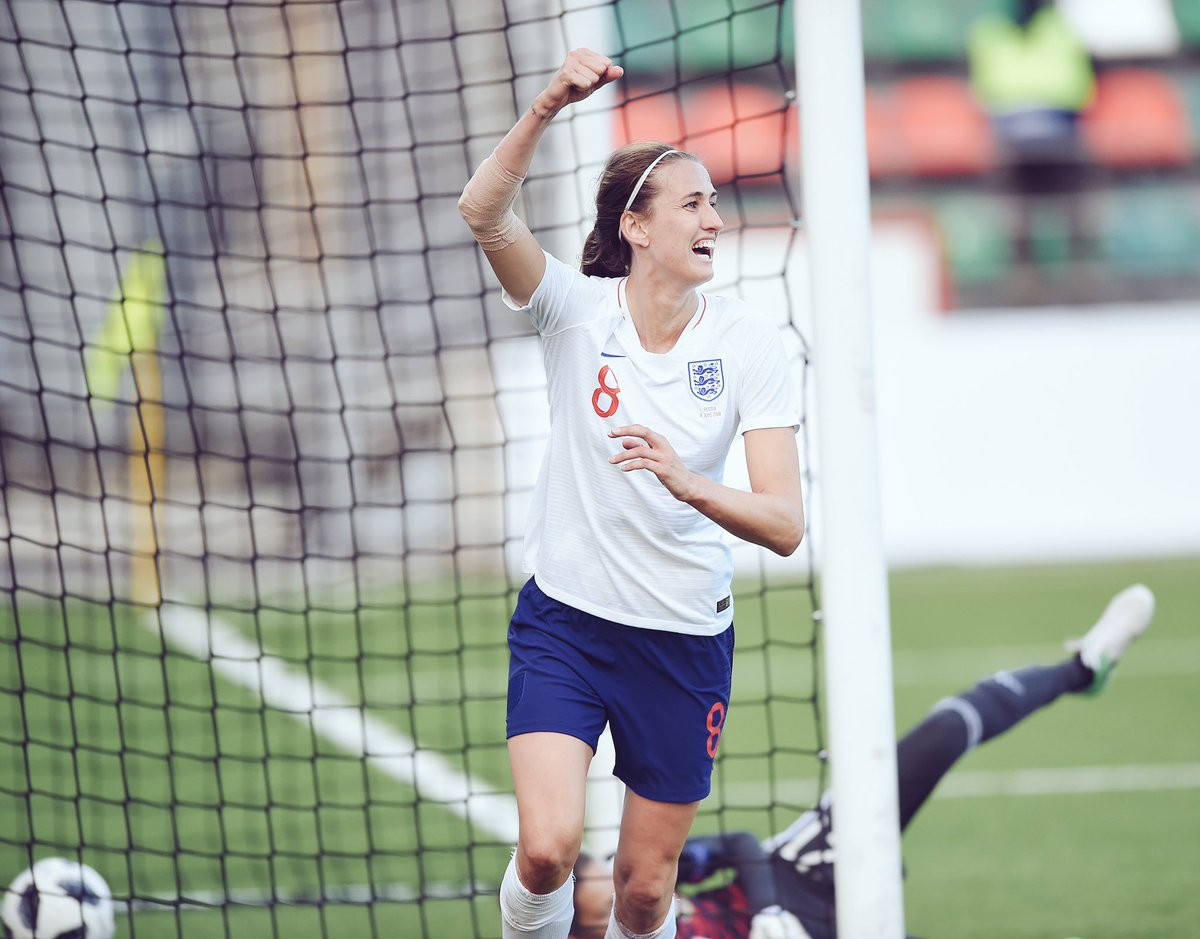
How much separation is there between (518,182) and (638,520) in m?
0.73

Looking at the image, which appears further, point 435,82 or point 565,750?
point 435,82

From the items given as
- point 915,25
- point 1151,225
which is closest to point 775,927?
point 1151,225

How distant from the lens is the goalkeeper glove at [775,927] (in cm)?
350

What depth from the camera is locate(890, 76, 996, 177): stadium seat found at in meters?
16.1

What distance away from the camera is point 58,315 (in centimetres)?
1385

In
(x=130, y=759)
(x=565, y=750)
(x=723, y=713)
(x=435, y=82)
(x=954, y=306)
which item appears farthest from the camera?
(x=954, y=306)

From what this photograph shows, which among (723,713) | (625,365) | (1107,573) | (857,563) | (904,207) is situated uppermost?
(904,207)

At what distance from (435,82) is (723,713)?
36.8 ft

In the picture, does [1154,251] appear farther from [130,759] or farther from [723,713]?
[723,713]

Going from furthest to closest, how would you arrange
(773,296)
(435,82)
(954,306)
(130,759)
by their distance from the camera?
(954,306), (435,82), (773,296), (130,759)

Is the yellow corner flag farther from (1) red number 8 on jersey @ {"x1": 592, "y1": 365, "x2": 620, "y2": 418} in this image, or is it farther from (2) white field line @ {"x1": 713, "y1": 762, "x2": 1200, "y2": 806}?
(1) red number 8 on jersey @ {"x1": 592, "y1": 365, "x2": 620, "y2": 418}

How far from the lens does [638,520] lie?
290 centimetres

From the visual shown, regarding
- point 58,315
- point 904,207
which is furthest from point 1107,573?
point 58,315

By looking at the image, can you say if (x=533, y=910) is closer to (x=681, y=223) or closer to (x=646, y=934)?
(x=646, y=934)
